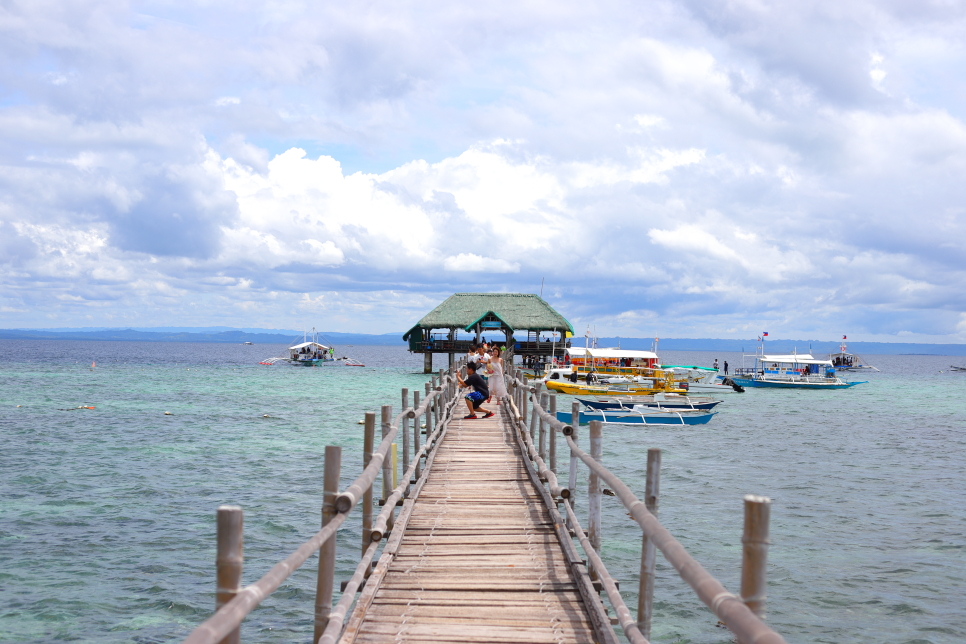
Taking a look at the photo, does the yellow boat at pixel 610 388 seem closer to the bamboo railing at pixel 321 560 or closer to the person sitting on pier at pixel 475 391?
the person sitting on pier at pixel 475 391

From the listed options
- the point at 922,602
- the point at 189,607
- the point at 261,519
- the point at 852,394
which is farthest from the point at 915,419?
the point at 189,607

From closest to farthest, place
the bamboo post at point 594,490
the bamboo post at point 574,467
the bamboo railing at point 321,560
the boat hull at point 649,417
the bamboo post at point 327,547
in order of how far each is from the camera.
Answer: the bamboo railing at point 321,560 < the bamboo post at point 327,547 < the bamboo post at point 594,490 < the bamboo post at point 574,467 < the boat hull at point 649,417

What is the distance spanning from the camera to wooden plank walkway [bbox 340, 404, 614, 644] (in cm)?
485

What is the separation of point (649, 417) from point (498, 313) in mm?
26471

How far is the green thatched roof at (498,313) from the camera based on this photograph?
174 ft

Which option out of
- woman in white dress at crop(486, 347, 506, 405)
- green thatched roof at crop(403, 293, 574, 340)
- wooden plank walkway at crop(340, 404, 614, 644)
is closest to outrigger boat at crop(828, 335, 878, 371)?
green thatched roof at crop(403, 293, 574, 340)

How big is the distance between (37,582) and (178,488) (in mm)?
6213

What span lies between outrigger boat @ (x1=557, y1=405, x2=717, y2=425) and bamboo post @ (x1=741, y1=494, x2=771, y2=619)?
1021 inches

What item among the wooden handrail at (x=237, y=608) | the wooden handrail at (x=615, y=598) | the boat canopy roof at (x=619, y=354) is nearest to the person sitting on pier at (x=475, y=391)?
the wooden handrail at (x=615, y=598)

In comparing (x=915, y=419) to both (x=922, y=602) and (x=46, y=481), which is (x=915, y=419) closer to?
(x=922, y=602)

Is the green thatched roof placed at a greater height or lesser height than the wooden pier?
greater

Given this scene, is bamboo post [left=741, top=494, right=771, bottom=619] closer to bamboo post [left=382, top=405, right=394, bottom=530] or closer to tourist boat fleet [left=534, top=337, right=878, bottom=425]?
bamboo post [left=382, top=405, right=394, bottom=530]

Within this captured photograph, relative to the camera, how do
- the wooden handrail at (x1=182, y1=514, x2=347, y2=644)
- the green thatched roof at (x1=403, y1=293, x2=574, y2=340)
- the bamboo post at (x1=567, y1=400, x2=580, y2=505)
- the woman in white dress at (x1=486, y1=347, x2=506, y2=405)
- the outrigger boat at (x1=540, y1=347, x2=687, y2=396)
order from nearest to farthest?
the wooden handrail at (x1=182, y1=514, x2=347, y2=644), the bamboo post at (x1=567, y1=400, x2=580, y2=505), the woman in white dress at (x1=486, y1=347, x2=506, y2=405), the outrigger boat at (x1=540, y1=347, x2=687, y2=396), the green thatched roof at (x1=403, y1=293, x2=574, y2=340)

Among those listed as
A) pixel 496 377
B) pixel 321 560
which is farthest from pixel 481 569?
pixel 496 377
